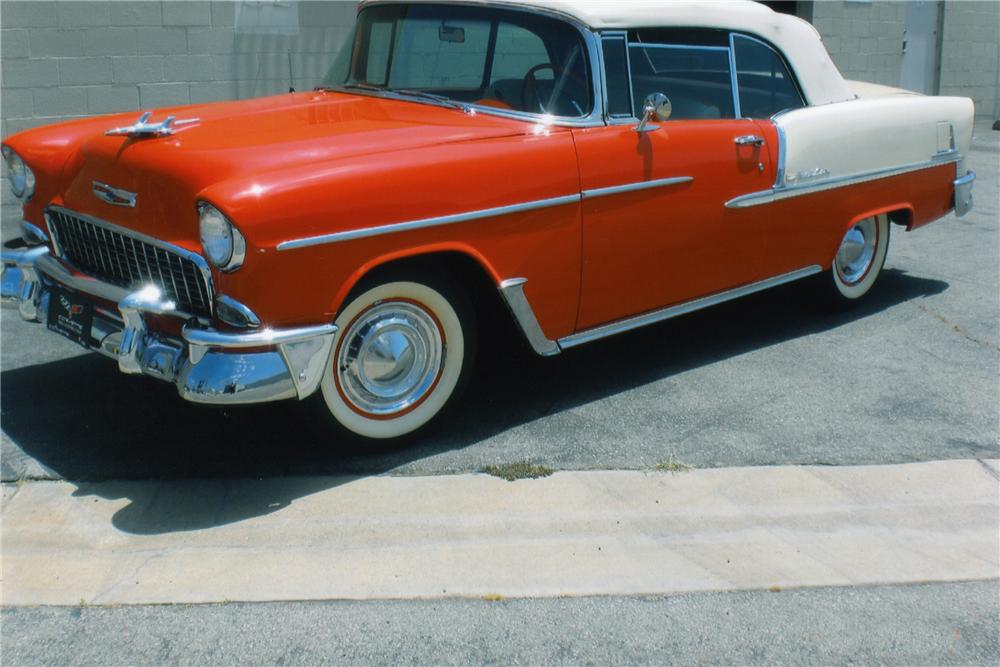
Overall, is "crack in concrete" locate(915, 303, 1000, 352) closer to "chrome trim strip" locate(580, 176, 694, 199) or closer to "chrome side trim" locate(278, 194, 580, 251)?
"chrome trim strip" locate(580, 176, 694, 199)

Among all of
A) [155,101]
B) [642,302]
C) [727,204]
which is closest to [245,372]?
[642,302]

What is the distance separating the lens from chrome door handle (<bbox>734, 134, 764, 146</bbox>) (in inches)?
186

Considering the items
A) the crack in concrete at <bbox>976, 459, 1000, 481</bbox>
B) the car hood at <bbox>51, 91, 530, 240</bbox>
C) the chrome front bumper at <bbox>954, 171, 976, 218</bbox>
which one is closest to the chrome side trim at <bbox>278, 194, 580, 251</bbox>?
the car hood at <bbox>51, 91, 530, 240</bbox>

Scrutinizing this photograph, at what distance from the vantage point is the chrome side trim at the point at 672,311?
4.33 m

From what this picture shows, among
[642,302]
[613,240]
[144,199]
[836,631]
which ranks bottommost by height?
[836,631]

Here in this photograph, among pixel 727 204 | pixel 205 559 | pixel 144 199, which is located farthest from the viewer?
pixel 727 204

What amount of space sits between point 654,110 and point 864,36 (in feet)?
31.0

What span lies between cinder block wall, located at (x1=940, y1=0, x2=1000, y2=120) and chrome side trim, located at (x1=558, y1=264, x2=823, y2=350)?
32.1 ft

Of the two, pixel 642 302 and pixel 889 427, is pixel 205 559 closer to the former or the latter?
pixel 642 302

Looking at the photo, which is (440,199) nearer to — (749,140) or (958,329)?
(749,140)

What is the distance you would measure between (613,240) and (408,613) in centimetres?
183

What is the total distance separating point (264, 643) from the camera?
2850mm

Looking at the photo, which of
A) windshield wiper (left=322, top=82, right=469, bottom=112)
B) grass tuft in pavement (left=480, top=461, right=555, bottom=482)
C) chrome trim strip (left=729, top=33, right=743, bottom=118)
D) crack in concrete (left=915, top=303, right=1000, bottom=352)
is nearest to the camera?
grass tuft in pavement (left=480, top=461, right=555, bottom=482)

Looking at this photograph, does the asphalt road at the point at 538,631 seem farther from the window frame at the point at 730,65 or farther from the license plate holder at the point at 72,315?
the window frame at the point at 730,65
